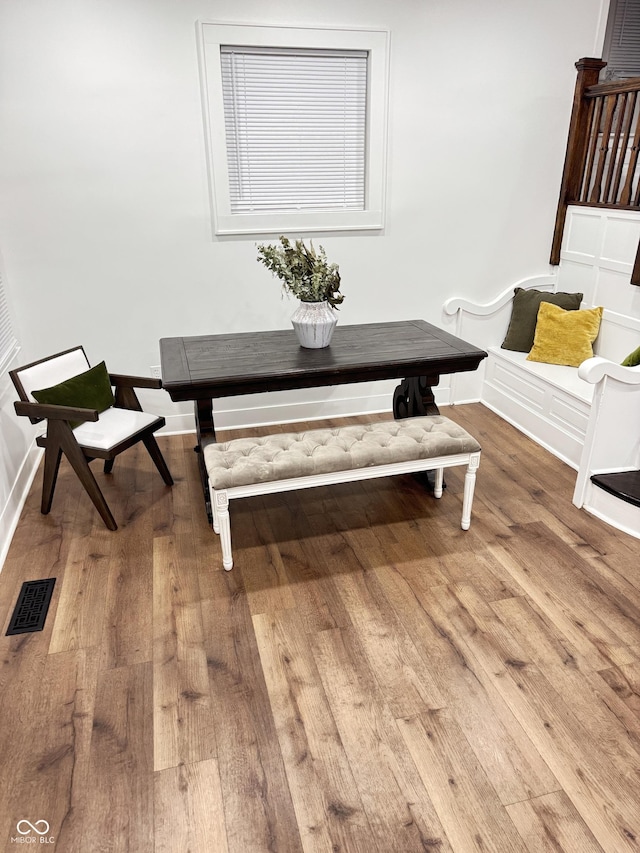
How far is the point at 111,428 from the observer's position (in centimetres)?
288

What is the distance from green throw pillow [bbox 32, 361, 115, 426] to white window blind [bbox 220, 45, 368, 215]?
1.37 metres

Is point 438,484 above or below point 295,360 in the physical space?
below

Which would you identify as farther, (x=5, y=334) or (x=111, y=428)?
(x=5, y=334)

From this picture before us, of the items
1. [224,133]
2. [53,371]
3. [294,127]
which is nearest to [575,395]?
[294,127]

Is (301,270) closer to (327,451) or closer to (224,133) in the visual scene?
(327,451)

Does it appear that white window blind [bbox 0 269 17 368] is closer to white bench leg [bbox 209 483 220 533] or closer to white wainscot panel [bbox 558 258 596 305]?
white bench leg [bbox 209 483 220 533]

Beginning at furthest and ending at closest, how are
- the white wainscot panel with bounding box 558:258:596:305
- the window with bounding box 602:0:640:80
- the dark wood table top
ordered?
the window with bounding box 602:0:640:80, the white wainscot panel with bounding box 558:258:596:305, the dark wood table top

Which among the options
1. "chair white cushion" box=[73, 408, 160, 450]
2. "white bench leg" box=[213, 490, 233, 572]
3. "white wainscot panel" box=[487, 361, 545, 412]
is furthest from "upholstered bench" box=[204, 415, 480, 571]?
"white wainscot panel" box=[487, 361, 545, 412]

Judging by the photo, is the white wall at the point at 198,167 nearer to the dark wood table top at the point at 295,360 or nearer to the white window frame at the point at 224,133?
the white window frame at the point at 224,133

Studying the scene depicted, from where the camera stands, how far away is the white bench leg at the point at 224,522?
2398mm

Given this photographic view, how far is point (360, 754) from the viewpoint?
1.74 m

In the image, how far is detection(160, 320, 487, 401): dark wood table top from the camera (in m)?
2.64

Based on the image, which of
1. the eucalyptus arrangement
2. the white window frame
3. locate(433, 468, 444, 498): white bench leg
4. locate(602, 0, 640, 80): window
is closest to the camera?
the eucalyptus arrangement

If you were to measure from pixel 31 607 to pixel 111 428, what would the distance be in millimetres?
903
